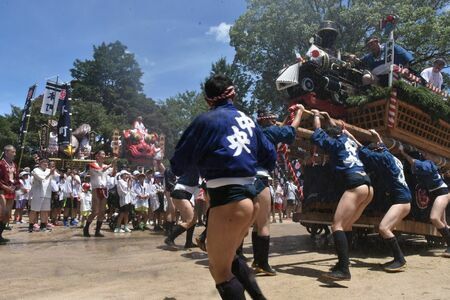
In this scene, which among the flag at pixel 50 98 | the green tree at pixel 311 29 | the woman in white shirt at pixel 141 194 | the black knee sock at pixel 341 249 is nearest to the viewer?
the black knee sock at pixel 341 249

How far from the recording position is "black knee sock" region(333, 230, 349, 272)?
431cm

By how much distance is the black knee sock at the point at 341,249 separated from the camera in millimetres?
4312

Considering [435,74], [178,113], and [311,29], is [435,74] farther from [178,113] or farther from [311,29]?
[178,113]

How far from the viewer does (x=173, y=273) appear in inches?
184

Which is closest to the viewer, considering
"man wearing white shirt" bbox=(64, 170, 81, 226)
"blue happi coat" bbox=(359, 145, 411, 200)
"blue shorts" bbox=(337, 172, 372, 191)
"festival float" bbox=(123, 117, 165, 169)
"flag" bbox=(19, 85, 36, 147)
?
"blue shorts" bbox=(337, 172, 372, 191)

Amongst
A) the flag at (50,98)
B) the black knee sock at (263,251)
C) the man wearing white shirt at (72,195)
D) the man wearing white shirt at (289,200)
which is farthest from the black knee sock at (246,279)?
the flag at (50,98)

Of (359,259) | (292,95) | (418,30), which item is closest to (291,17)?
(418,30)

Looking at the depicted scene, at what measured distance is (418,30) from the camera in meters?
18.4

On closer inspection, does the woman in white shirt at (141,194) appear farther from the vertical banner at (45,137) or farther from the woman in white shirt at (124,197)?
the vertical banner at (45,137)

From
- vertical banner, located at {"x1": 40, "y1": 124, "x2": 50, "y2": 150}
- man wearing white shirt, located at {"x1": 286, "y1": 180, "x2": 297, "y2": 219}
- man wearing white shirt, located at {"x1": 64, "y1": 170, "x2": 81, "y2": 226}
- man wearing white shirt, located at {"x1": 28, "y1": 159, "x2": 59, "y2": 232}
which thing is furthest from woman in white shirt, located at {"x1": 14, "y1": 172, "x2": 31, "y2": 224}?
man wearing white shirt, located at {"x1": 286, "y1": 180, "x2": 297, "y2": 219}

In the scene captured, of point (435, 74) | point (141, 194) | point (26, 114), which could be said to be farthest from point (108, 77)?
point (435, 74)

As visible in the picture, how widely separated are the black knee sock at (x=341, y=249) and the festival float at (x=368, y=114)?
59.3 inches

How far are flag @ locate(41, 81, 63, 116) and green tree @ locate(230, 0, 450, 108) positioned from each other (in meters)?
10.5

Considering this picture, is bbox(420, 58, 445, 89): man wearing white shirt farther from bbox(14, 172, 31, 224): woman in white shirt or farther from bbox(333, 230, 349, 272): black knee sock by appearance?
bbox(14, 172, 31, 224): woman in white shirt
